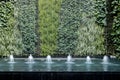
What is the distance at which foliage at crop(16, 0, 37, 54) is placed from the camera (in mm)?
14016

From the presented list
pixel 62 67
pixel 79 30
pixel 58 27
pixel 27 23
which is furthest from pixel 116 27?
pixel 62 67

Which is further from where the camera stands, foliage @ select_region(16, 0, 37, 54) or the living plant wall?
foliage @ select_region(16, 0, 37, 54)

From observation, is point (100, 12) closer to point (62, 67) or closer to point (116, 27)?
point (116, 27)

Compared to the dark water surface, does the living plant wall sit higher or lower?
higher

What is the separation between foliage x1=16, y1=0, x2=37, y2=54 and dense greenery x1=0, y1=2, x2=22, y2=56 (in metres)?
0.23

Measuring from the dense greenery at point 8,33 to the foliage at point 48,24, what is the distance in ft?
3.15

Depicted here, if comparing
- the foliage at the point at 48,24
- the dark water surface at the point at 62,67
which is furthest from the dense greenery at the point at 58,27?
the dark water surface at the point at 62,67

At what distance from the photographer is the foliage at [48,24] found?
14.1 metres

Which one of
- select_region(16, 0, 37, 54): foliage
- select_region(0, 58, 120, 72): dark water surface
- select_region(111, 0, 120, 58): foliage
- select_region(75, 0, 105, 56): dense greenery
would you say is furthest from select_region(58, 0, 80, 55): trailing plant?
select_region(0, 58, 120, 72): dark water surface

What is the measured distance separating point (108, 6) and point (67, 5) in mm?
1599

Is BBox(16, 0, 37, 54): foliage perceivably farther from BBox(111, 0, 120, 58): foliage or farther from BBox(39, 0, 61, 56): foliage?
BBox(111, 0, 120, 58): foliage

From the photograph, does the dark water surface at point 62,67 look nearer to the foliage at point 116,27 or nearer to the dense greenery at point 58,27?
the foliage at point 116,27

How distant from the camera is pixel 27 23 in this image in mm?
14078

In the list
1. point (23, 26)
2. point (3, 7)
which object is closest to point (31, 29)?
point (23, 26)
